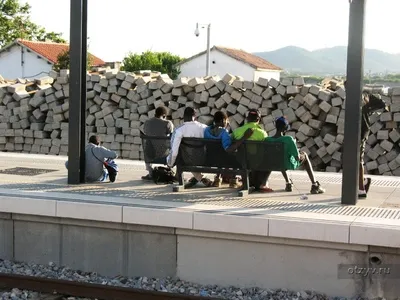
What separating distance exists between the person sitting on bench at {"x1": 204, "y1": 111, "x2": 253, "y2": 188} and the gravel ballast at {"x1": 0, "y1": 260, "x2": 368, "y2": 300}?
2.22 m

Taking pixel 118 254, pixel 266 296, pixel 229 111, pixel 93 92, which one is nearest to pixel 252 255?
pixel 266 296

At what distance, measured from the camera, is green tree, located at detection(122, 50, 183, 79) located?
6419 cm

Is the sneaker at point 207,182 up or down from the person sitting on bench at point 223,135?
down

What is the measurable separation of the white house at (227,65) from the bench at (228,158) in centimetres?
5340

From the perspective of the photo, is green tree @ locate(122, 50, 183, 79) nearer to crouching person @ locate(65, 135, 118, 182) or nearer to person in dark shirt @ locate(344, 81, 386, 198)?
crouching person @ locate(65, 135, 118, 182)

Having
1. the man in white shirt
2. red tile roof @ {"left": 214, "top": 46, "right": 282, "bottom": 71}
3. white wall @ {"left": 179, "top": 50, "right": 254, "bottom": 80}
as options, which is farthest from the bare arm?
white wall @ {"left": 179, "top": 50, "right": 254, "bottom": 80}

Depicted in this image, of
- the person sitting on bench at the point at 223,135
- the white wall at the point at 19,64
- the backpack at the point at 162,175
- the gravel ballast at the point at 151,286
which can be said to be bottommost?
the gravel ballast at the point at 151,286

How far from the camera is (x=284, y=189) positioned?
36.0 ft

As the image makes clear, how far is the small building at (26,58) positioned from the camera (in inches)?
2336

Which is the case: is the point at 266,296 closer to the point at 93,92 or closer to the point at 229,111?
the point at 229,111

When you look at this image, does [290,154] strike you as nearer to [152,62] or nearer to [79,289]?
[79,289]

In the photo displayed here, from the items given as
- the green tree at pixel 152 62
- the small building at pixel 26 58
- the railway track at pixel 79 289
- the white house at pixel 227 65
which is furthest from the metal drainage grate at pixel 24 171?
the white house at pixel 227 65

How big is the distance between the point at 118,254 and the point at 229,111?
1028 cm

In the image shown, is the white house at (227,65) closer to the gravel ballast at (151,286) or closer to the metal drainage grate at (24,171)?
the metal drainage grate at (24,171)
